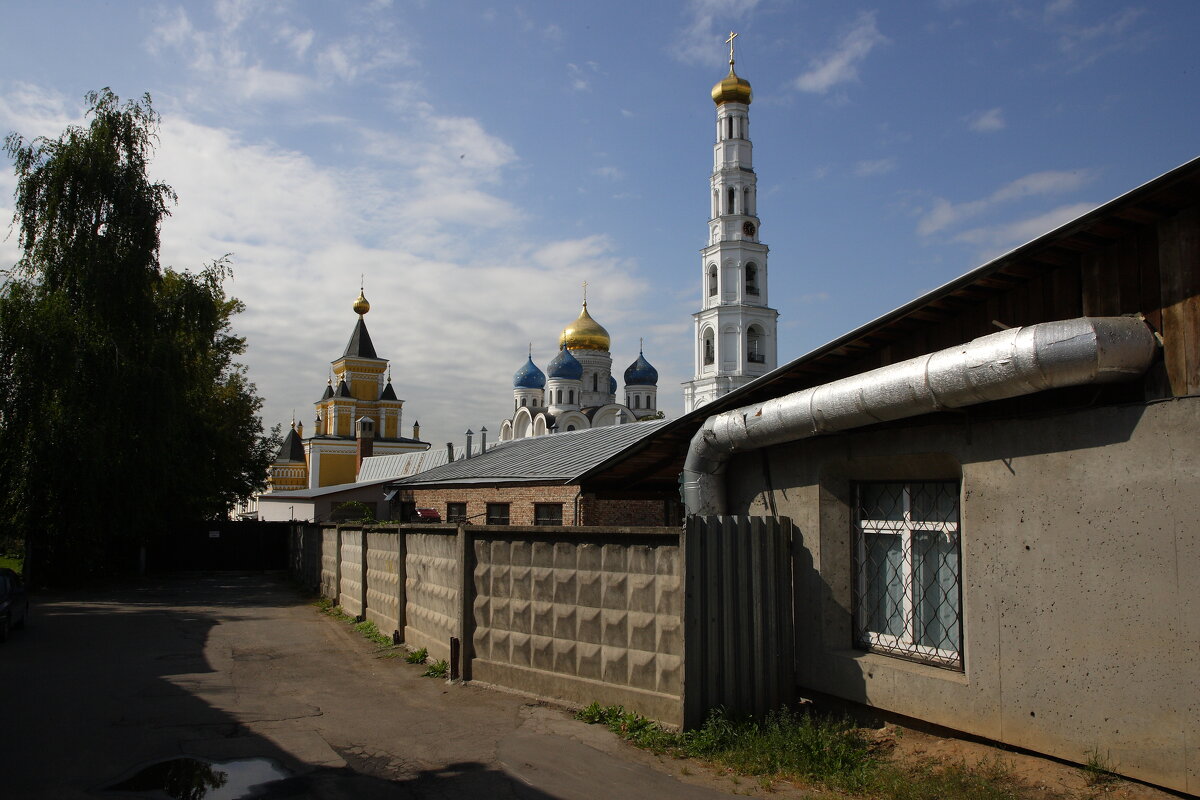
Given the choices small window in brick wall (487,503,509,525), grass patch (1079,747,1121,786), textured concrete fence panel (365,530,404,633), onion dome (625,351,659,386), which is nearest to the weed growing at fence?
textured concrete fence panel (365,530,404,633)

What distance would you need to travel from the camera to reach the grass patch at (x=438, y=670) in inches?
364

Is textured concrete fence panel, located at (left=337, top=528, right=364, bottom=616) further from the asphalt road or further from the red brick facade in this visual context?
the red brick facade

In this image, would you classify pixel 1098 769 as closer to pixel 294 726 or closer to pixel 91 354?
Answer: pixel 294 726

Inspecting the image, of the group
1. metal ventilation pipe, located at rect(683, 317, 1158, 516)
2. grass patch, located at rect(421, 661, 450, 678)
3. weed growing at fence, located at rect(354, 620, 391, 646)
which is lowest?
weed growing at fence, located at rect(354, 620, 391, 646)

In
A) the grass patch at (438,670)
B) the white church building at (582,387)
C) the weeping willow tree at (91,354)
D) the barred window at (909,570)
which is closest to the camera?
the barred window at (909,570)

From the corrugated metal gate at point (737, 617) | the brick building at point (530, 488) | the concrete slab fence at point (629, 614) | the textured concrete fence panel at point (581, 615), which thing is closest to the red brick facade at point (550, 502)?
the brick building at point (530, 488)

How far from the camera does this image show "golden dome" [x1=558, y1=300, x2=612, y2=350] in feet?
237

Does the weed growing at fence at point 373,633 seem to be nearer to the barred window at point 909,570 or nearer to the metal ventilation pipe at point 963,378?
the metal ventilation pipe at point 963,378

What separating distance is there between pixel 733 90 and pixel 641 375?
1044 inches

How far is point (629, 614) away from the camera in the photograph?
279 inches

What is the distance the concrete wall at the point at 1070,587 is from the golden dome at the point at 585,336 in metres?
66.0

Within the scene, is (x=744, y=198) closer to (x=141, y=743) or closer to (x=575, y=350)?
(x=575, y=350)

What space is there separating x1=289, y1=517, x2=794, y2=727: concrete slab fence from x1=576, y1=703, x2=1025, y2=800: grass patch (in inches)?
6.4

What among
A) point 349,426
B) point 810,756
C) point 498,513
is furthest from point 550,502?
point 349,426
